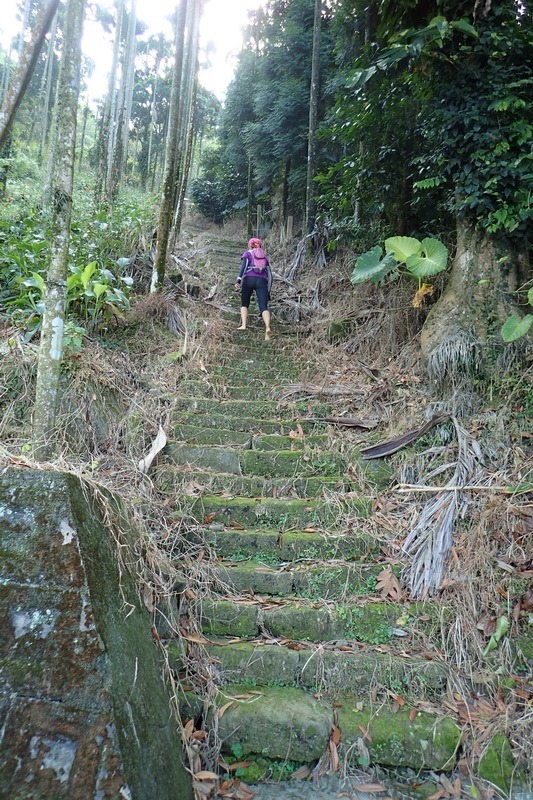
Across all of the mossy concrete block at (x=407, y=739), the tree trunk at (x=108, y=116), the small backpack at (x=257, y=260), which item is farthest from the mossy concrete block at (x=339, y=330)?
the tree trunk at (x=108, y=116)

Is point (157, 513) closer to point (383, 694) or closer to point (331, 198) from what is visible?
point (383, 694)

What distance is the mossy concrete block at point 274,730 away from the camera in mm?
2281

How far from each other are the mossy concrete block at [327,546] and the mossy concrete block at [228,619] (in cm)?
56

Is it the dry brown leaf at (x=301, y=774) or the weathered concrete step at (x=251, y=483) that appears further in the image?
the weathered concrete step at (x=251, y=483)

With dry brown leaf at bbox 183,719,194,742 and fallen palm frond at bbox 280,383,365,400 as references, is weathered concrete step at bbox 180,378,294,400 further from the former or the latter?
dry brown leaf at bbox 183,719,194,742

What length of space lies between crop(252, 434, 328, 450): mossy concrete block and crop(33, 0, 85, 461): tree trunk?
1825 mm

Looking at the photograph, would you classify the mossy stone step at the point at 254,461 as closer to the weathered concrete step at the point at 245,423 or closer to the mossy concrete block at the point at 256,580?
the weathered concrete step at the point at 245,423

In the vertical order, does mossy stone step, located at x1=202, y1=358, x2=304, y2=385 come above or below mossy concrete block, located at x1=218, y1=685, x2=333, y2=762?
above

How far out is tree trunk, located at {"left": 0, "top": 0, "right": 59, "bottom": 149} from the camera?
11.5 ft

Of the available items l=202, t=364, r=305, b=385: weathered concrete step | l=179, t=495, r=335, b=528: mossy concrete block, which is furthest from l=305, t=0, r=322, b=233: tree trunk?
l=179, t=495, r=335, b=528: mossy concrete block

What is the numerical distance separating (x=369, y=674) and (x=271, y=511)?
1276mm

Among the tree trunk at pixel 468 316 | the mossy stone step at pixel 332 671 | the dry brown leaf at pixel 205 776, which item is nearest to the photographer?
the dry brown leaf at pixel 205 776

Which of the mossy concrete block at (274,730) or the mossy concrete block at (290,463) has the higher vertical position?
the mossy concrete block at (290,463)

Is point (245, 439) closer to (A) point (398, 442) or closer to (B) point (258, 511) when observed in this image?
(B) point (258, 511)
